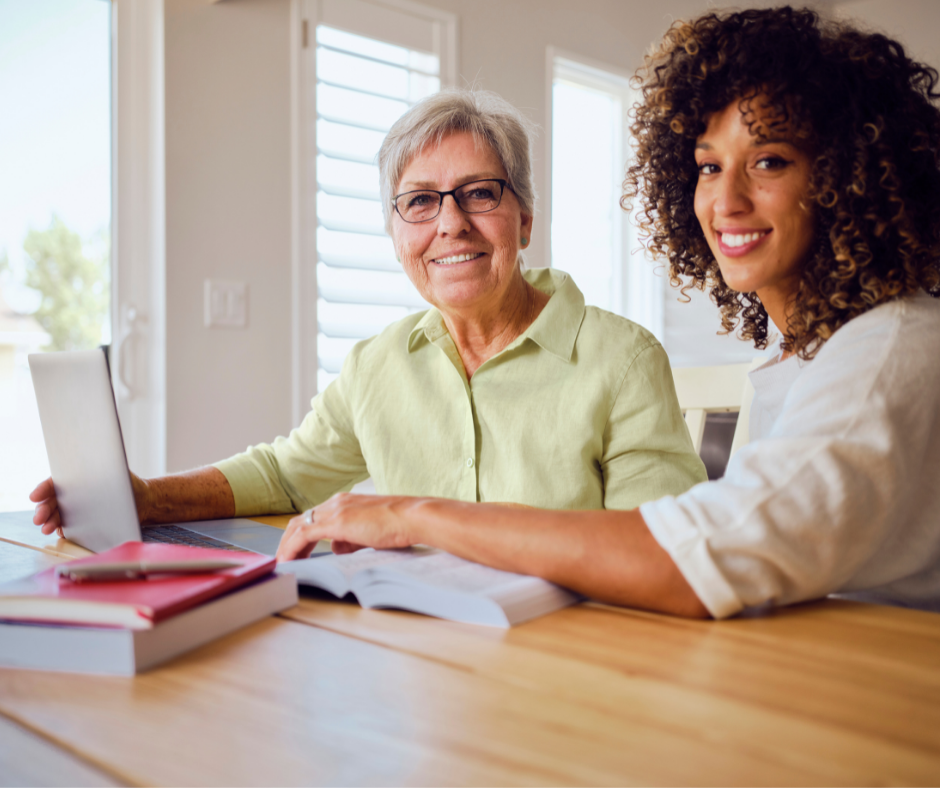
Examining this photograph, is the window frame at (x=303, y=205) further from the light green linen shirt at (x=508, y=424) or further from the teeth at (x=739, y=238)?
the teeth at (x=739, y=238)

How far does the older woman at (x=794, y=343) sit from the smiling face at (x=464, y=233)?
323 millimetres

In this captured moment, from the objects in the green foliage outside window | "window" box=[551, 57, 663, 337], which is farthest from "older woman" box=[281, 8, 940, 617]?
"window" box=[551, 57, 663, 337]

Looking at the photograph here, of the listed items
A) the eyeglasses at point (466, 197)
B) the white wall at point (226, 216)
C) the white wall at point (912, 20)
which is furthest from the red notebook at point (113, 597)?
the white wall at point (912, 20)

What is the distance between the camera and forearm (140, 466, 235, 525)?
1294 millimetres

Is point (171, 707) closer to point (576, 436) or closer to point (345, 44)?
point (576, 436)

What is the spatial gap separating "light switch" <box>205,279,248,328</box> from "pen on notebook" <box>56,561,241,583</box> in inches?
72.1

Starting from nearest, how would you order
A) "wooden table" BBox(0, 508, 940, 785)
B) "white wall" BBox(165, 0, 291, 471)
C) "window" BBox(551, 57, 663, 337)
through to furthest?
"wooden table" BBox(0, 508, 940, 785) < "white wall" BBox(165, 0, 291, 471) < "window" BBox(551, 57, 663, 337)

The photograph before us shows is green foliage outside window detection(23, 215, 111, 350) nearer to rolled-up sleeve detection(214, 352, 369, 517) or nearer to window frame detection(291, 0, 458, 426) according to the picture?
window frame detection(291, 0, 458, 426)

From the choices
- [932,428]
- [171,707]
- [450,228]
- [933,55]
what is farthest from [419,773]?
[933,55]

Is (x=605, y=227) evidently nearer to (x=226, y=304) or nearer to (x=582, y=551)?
(x=226, y=304)

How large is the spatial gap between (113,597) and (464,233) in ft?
3.13

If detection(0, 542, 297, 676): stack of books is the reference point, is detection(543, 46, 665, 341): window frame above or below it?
above

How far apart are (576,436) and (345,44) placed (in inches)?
78.9

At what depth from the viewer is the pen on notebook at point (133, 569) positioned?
0.66m
